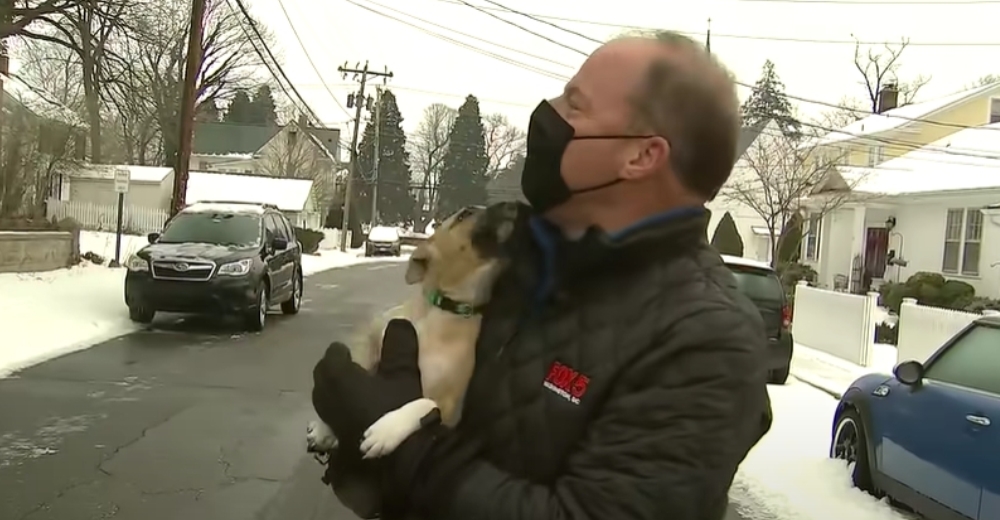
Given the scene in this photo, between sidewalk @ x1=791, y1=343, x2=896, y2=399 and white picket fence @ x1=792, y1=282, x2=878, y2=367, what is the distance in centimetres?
19

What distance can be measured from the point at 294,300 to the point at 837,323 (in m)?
9.72

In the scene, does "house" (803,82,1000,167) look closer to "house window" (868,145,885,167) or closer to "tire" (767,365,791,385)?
"house window" (868,145,885,167)

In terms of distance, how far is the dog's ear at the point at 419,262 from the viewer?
6.30 ft

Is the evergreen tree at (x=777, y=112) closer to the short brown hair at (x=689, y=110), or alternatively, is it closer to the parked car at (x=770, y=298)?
the parked car at (x=770, y=298)

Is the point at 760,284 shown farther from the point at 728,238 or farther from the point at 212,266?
the point at 728,238

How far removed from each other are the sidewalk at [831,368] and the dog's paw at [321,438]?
11001 millimetres

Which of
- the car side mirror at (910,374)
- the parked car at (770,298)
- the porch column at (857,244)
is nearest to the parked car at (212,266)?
the parked car at (770,298)

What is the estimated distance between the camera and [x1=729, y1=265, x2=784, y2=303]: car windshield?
512 inches

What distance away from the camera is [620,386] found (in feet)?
4.99

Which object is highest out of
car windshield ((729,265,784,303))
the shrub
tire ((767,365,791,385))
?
car windshield ((729,265,784,303))

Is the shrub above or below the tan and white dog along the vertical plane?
below

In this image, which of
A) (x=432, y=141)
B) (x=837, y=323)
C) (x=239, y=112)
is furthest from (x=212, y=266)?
(x=239, y=112)

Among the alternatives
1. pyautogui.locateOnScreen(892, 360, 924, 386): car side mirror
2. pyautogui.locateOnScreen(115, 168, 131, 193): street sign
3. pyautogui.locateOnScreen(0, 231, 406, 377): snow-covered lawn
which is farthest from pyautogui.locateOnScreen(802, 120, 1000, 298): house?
A: pyautogui.locateOnScreen(115, 168, 131, 193): street sign

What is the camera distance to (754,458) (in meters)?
8.05
